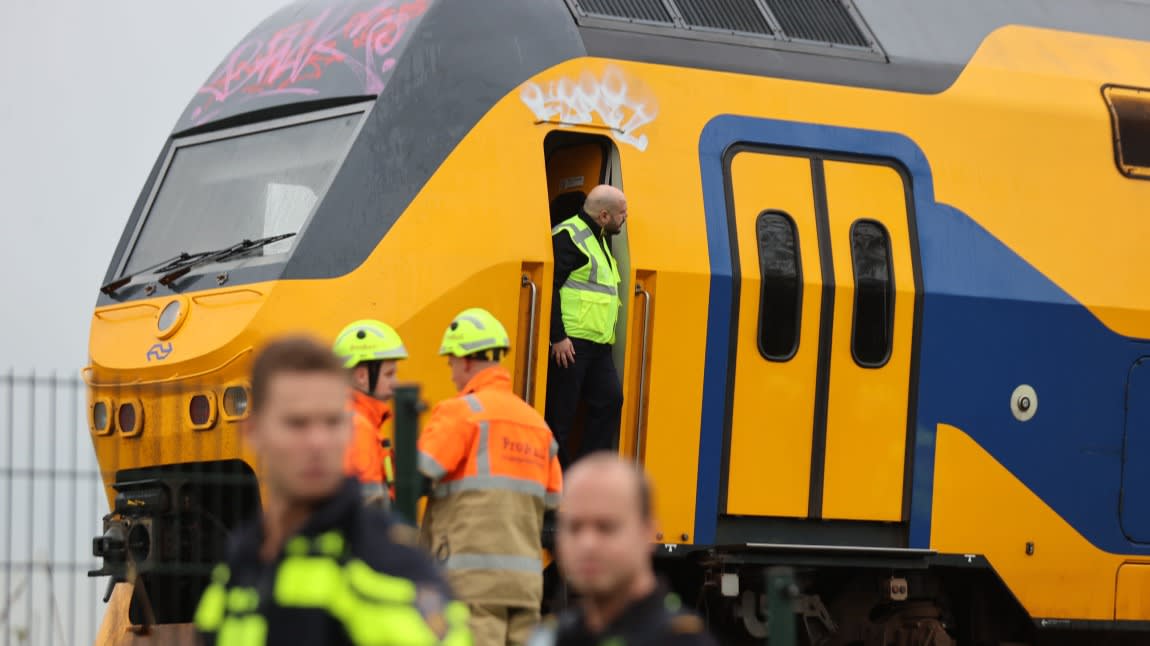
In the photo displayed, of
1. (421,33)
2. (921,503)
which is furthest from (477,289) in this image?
(921,503)

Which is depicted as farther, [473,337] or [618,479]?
[473,337]

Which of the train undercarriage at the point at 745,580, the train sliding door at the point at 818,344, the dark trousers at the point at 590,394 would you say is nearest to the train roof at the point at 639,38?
the train sliding door at the point at 818,344

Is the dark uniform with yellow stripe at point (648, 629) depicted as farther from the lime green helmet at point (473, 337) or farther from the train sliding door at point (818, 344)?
the train sliding door at point (818, 344)

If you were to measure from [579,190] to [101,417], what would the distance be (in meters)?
2.63

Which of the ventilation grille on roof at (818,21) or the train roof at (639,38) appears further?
the ventilation grille on roof at (818,21)

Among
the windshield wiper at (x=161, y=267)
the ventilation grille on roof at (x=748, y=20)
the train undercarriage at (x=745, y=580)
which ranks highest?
the ventilation grille on roof at (x=748, y=20)

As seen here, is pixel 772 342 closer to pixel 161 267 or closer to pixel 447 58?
pixel 447 58

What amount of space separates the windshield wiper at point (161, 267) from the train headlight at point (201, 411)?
87 cm

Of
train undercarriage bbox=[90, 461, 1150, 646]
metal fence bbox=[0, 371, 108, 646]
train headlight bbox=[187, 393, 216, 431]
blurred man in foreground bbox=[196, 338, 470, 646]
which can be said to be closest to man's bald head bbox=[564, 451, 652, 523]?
blurred man in foreground bbox=[196, 338, 470, 646]

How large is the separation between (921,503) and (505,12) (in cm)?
322

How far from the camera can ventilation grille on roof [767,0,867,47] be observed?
33.2ft

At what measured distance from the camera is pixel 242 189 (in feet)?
32.0

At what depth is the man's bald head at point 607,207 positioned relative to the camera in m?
9.00

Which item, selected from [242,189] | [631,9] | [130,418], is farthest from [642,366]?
[130,418]
